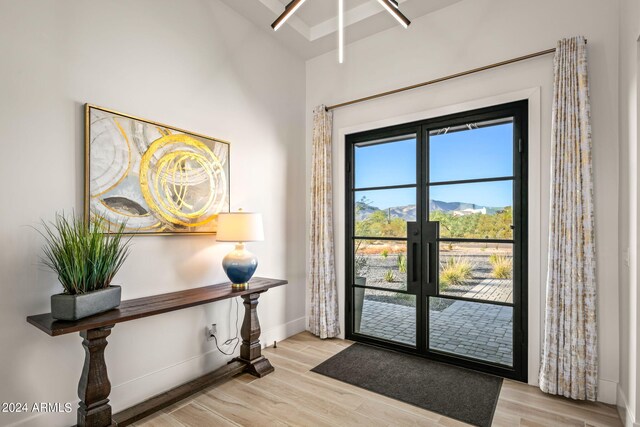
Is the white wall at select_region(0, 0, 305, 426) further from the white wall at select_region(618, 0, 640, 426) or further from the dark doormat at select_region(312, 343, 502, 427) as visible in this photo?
the white wall at select_region(618, 0, 640, 426)

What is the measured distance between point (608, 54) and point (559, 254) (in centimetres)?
140

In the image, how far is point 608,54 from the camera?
2350mm

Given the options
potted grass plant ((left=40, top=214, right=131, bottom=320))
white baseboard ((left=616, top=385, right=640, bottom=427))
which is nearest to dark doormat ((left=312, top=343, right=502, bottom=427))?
white baseboard ((left=616, top=385, right=640, bottom=427))

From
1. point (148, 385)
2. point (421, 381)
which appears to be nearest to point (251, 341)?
point (148, 385)

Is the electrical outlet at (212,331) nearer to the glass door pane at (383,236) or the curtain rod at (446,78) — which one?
the glass door pane at (383,236)

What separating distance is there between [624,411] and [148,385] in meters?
3.07

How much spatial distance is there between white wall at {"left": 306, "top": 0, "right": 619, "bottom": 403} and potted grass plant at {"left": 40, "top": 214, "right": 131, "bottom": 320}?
2.23m

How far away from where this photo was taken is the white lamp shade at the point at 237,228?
2.67 meters

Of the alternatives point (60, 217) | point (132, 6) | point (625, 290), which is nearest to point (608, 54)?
point (625, 290)

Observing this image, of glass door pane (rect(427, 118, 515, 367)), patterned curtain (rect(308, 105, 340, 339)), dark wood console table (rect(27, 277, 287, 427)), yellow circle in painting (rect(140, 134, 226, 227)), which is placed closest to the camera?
dark wood console table (rect(27, 277, 287, 427))

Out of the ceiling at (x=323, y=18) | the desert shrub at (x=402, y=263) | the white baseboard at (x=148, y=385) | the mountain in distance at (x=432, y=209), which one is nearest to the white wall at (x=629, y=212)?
the mountain in distance at (x=432, y=209)

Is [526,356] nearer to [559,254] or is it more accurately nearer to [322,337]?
[559,254]

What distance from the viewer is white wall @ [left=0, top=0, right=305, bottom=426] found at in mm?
1874

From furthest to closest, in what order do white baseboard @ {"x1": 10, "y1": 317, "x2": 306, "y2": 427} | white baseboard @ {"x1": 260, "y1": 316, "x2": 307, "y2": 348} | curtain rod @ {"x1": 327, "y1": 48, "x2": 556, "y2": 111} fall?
1. white baseboard @ {"x1": 260, "y1": 316, "x2": 307, "y2": 348}
2. curtain rod @ {"x1": 327, "y1": 48, "x2": 556, "y2": 111}
3. white baseboard @ {"x1": 10, "y1": 317, "x2": 306, "y2": 427}
